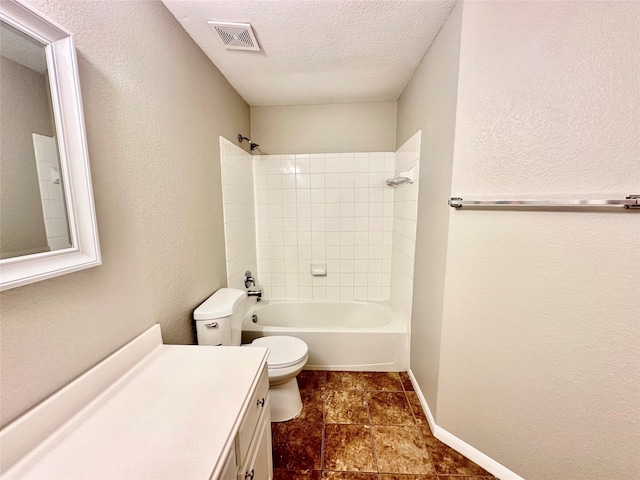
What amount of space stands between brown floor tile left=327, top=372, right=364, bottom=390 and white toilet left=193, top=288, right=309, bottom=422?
33cm

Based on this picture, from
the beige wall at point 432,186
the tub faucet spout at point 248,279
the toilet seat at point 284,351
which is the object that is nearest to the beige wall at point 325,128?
the beige wall at point 432,186

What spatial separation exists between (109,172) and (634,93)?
5.68 feet

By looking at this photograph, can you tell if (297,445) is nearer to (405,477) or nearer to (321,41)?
(405,477)

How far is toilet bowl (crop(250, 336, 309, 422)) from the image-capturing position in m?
1.48

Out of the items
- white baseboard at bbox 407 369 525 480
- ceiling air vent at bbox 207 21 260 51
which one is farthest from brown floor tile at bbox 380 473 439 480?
ceiling air vent at bbox 207 21 260 51

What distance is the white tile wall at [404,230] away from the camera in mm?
1805

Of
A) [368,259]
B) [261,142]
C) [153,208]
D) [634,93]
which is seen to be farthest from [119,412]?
[261,142]

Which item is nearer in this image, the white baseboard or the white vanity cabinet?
the white vanity cabinet

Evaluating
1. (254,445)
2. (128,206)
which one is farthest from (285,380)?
(128,206)

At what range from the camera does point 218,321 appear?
4.45 feet

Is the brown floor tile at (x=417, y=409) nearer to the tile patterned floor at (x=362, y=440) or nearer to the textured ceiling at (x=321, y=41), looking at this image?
the tile patterned floor at (x=362, y=440)

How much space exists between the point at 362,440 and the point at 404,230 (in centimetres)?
143

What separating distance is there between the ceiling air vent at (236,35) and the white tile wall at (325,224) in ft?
3.37

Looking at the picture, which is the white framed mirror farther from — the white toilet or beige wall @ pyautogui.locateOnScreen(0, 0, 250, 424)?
the white toilet
